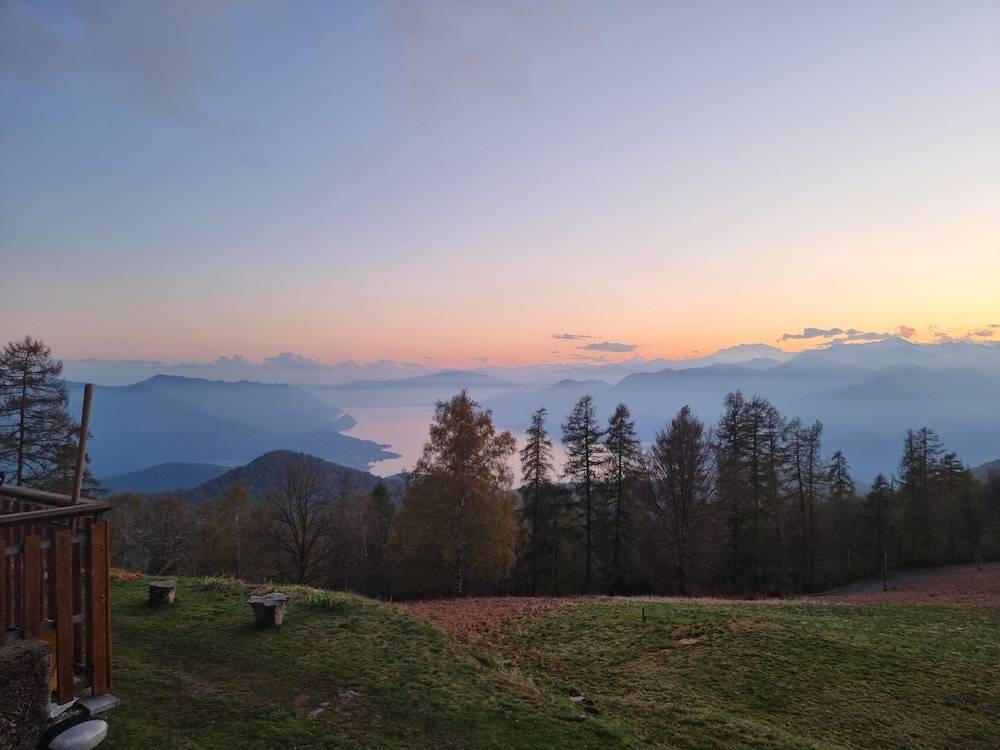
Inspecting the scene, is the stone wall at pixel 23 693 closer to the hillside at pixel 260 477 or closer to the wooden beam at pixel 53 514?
the wooden beam at pixel 53 514

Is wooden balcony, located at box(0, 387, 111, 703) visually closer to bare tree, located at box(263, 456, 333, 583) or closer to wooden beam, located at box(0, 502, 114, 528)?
wooden beam, located at box(0, 502, 114, 528)

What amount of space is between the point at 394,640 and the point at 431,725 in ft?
11.7

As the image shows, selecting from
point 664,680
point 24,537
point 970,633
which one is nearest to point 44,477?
point 24,537

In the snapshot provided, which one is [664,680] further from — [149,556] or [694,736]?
[149,556]

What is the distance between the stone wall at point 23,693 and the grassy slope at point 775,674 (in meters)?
6.66

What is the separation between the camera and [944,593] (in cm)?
2255

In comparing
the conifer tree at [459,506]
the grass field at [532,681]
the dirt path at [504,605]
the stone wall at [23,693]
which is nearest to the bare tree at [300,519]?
the conifer tree at [459,506]

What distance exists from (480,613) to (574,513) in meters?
16.9

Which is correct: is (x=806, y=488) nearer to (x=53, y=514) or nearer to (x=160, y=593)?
(x=160, y=593)

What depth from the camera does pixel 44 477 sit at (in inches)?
831

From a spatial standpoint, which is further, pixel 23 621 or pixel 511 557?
pixel 511 557

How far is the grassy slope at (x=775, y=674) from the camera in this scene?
7727 mm

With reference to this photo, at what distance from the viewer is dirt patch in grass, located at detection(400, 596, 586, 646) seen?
1255 centimetres

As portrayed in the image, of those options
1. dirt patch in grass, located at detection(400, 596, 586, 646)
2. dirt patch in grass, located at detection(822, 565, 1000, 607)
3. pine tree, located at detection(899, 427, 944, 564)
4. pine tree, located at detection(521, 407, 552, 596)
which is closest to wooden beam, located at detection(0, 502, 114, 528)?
dirt patch in grass, located at detection(400, 596, 586, 646)
